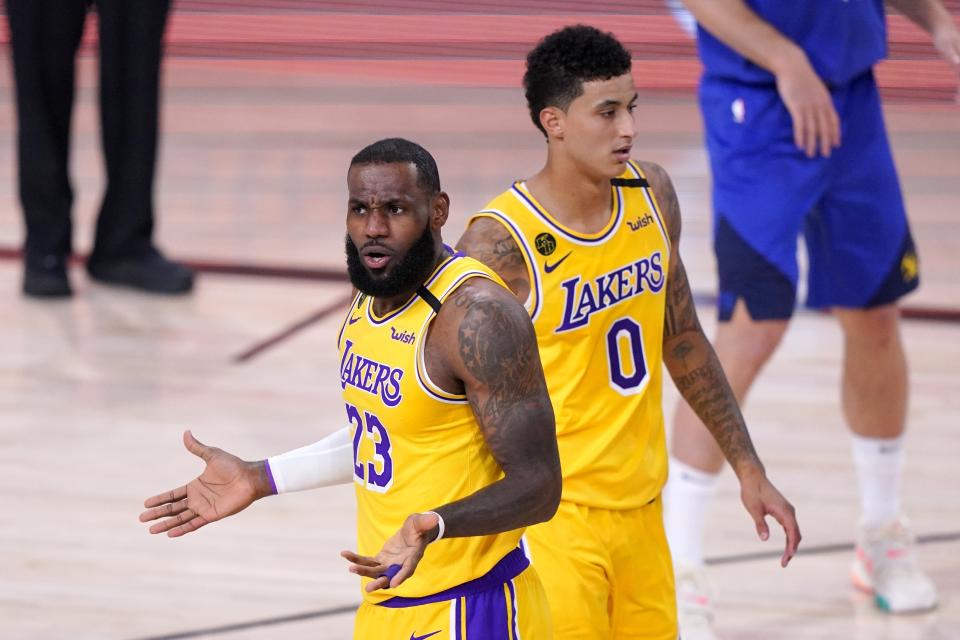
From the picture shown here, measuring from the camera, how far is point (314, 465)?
2.93m

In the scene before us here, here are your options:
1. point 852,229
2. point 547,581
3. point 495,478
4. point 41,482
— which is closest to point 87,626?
point 41,482

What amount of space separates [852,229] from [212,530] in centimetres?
203

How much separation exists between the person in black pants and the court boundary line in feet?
10.5

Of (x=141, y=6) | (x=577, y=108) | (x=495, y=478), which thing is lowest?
(x=141, y=6)

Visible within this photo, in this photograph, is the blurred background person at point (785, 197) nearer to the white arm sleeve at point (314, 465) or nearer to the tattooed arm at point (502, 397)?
the white arm sleeve at point (314, 465)

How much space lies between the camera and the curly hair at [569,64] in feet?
10.2

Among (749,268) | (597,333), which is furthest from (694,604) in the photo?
(597,333)

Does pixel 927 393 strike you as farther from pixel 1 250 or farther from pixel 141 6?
pixel 1 250

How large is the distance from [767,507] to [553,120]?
2.74ft

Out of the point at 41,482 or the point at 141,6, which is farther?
the point at 141,6

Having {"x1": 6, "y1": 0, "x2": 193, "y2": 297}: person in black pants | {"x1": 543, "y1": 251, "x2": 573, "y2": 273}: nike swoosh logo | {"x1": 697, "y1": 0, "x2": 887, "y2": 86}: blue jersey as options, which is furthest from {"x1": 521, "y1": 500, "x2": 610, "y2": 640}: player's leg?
{"x1": 6, "y1": 0, "x2": 193, "y2": 297}: person in black pants

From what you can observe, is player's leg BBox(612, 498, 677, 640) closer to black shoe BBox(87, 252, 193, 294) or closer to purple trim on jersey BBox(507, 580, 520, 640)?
purple trim on jersey BBox(507, 580, 520, 640)

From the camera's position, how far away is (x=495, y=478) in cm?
274

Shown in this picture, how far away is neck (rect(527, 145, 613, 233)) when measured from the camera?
3.19m
